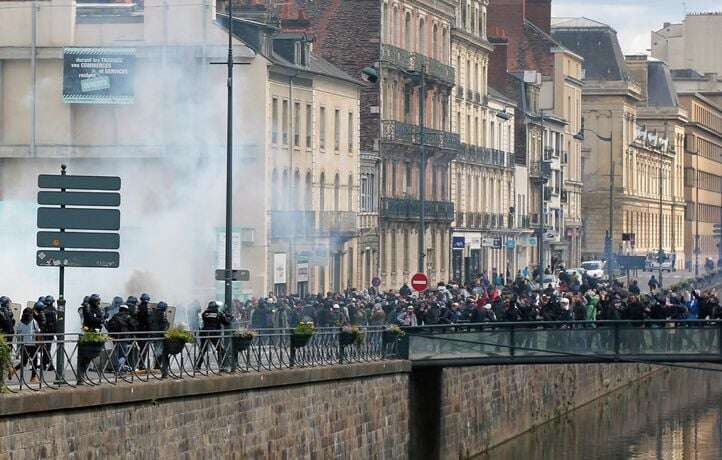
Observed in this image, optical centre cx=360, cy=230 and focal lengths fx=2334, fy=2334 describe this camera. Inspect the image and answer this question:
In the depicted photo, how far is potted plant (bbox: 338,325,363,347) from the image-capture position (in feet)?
140

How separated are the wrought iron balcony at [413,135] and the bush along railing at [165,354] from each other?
39.5m

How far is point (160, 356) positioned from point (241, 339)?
326cm

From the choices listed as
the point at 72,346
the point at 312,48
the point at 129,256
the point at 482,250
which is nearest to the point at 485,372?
the point at 129,256

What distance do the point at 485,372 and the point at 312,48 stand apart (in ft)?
99.8

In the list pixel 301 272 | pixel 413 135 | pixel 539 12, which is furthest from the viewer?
pixel 539 12

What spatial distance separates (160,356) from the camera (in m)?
33.7

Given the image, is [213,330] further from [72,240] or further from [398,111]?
[398,111]

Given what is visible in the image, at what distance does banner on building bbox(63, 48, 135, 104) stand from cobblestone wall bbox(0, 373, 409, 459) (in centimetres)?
2170

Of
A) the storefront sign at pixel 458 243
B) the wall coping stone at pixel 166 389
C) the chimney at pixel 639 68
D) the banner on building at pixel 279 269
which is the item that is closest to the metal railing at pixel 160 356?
the wall coping stone at pixel 166 389

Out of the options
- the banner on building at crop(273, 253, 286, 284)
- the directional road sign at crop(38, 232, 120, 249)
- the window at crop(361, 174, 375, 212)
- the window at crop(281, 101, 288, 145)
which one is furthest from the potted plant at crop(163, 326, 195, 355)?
the window at crop(361, 174, 375, 212)

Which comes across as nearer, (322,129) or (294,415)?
(294,415)

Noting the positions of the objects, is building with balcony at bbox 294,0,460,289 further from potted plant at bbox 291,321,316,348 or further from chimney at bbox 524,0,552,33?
potted plant at bbox 291,321,316,348

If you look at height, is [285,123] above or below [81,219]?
above

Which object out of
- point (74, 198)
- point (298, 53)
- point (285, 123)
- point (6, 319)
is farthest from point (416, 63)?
point (6, 319)
